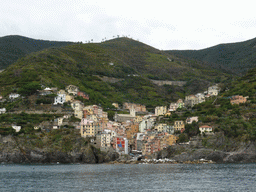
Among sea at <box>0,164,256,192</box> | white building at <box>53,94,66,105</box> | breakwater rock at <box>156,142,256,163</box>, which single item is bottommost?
sea at <box>0,164,256,192</box>

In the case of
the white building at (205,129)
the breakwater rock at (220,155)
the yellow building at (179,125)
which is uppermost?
the yellow building at (179,125)

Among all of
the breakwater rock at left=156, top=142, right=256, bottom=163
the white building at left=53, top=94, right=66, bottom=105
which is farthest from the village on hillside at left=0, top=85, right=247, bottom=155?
the breakwater rock at left=156, top=142, right=256, bottom=163

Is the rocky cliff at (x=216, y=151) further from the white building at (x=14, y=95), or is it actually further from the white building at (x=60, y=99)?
the white building at (x=14, y=95)

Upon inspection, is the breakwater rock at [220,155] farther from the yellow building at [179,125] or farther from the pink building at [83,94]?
the pink building at [83,94]

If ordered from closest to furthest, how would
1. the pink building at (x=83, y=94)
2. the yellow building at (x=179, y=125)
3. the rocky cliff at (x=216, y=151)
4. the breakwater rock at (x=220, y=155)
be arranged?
the breakwater rock at (x=220, y=155)
the rocky cliff at (x=216, y=151)
the yellow building at (x=179, y=125)
the pink building at (x=83, y=94)

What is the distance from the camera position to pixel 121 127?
145250mm

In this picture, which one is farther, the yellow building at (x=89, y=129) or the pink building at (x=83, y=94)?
the pink building at (x=83, y=94)

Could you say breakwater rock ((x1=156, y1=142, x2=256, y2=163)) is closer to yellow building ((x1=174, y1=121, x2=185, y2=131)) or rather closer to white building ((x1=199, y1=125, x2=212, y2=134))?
white building ((x1=199, y1=125, x2=212, y2=134))

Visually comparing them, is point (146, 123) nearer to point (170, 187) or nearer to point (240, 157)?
point (240, 157)

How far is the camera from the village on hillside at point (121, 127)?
125 m

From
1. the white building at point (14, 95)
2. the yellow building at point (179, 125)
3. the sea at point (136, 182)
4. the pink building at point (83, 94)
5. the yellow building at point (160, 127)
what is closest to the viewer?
the sea at point (136, 182)

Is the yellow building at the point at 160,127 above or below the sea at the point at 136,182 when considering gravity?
above

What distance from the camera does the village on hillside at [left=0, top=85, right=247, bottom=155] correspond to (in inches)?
4931

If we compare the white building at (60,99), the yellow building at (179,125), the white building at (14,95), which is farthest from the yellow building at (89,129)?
the white building at (14,95)
